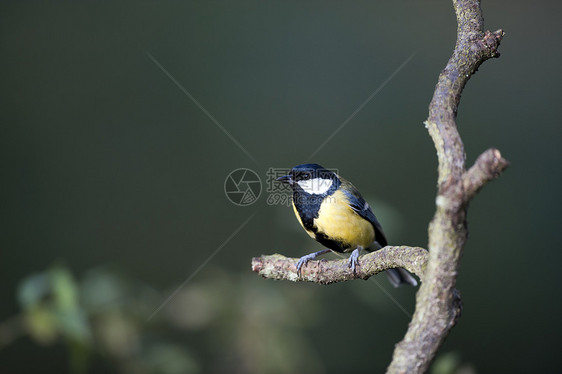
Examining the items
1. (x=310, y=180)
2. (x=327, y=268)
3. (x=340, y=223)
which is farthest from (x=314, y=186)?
(x=327, y=268)

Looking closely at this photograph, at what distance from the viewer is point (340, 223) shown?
1.37 meters

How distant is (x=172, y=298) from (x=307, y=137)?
1.58m

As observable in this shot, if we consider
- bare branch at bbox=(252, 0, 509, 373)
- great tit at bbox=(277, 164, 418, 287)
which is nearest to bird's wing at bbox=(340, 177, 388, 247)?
great tit at bbox=(277, 164, 418, 287)

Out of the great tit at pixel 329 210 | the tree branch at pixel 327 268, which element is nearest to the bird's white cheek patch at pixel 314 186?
the great tit at pixel 329 210

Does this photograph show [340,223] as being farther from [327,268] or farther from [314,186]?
[327,268]

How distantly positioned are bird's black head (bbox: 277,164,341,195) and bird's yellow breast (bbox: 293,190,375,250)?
0.04 metres

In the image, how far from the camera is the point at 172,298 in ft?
5.20

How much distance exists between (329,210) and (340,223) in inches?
1.9

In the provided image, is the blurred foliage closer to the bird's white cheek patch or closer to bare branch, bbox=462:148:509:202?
the bird's white cheek patch

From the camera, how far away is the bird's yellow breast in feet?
4.49

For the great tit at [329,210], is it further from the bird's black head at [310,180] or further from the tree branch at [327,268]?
the tree branch at [327,268]

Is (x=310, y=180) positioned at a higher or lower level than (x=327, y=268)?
higher

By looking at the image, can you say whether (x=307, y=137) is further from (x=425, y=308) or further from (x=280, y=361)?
(x=425, y=308)

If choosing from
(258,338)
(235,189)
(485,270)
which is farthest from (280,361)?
(485,270)
